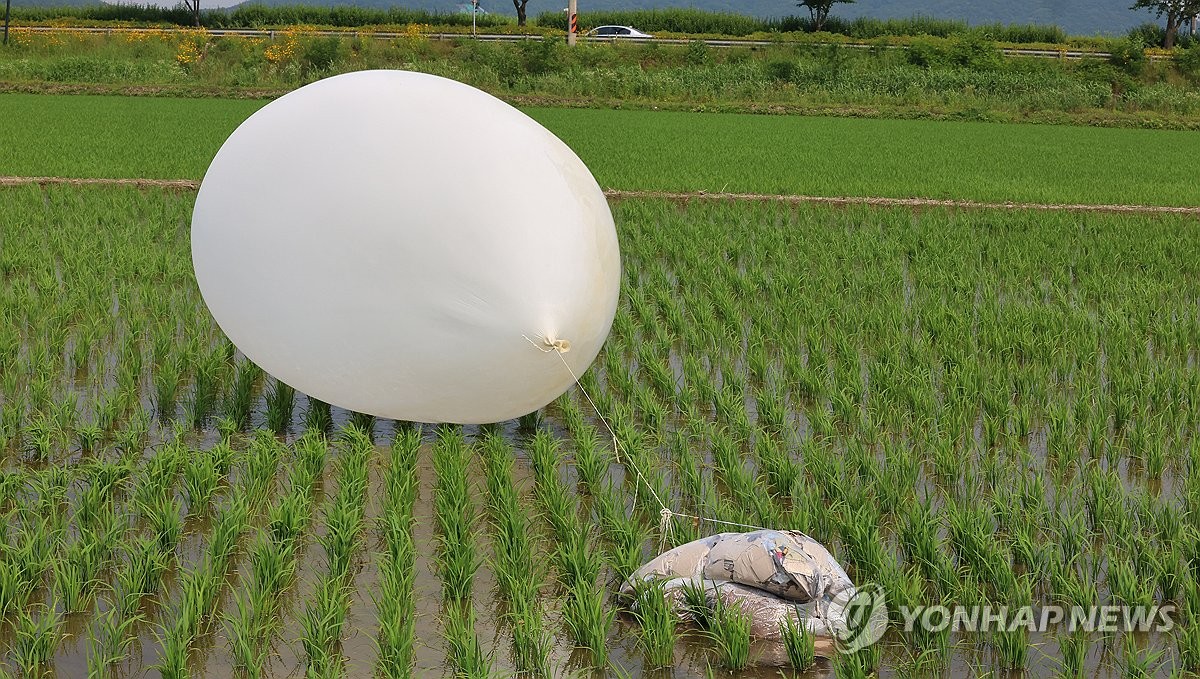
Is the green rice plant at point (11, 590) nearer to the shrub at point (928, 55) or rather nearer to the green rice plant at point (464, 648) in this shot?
the green rice plant at point (464, 648)

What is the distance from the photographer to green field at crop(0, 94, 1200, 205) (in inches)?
521

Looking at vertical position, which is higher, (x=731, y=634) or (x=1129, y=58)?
(x=1129, y=58)

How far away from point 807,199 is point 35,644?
9901 millimetres

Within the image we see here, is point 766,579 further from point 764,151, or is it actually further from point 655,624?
point 764,151

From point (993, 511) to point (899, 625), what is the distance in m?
0.98

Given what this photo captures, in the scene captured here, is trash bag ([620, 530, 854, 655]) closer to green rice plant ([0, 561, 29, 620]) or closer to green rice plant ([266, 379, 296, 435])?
green rice plant ([0, 561, 29, 620])

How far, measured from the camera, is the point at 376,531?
4.26 metres

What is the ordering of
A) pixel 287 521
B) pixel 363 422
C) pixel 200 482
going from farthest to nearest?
pixel 363 422 < pixel 200 482 < pixel 287 521

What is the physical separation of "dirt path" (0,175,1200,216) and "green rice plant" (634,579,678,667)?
8793mm

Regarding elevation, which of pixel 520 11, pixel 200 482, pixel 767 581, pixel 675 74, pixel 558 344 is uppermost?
pixel 520 11

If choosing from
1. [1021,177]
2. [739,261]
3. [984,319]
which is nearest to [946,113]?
[1021,177]

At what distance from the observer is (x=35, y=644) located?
10.5 ft

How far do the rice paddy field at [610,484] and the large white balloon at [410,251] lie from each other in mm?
312

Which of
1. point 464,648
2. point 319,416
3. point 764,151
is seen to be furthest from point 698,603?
point 764,151
